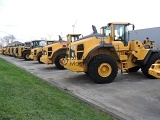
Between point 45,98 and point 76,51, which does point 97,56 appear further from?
point 45,98

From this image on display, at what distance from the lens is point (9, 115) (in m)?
5.61

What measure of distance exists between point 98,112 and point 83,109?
0.37 metres

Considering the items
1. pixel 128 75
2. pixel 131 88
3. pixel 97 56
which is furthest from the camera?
pixel 128 75

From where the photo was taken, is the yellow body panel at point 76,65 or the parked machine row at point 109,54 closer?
the parked machine row at point 109,54

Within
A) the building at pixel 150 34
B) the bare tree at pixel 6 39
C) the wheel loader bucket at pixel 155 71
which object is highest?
the bare tree at pixel 6 39

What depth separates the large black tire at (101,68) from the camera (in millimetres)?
11977

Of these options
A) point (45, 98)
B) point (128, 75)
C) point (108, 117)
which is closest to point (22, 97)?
point (45, 98)

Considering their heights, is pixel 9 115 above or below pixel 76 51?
below

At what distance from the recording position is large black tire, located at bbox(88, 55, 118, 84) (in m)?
12.0

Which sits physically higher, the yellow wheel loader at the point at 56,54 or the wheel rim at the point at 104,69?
the yellow wheel loader at the point at 56,54

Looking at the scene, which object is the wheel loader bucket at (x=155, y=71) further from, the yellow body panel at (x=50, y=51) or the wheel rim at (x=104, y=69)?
the yellow body panel at (x=50, y=51)

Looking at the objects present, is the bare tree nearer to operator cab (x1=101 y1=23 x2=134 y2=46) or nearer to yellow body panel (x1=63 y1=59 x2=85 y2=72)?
operator cab (x1=101 y1=23 x2=134 y2=46)

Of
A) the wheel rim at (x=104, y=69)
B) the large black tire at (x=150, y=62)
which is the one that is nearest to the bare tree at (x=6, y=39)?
the large black tire at (x=150, y=62)

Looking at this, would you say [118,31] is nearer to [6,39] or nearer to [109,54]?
[109,54]
